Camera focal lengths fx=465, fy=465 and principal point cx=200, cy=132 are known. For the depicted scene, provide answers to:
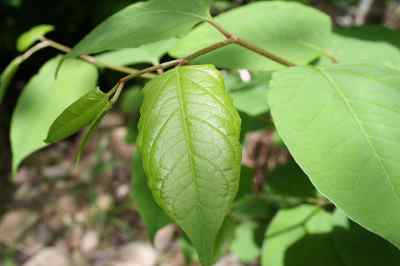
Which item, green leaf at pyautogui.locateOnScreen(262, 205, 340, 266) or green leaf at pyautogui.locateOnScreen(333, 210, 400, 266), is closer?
green leaf at pyautogui.locateOnScreen(333, 210, 400, 266)

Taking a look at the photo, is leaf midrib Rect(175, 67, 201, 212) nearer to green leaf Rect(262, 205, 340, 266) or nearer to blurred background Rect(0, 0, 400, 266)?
green leaf Rect(262, 205, 340, 266)

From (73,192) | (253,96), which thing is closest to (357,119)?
(253,96)

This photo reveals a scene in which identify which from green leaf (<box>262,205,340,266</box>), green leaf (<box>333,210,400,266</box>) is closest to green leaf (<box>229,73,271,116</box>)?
green leaf (<box>262,205,340,266</box>)

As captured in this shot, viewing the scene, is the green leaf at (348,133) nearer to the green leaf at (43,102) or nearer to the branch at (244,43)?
the branch at (244,43)

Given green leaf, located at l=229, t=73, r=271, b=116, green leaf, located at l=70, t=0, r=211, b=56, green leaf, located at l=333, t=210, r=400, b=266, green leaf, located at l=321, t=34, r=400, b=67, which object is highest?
green leaf, located at l=70, t=0, r=211, b=56

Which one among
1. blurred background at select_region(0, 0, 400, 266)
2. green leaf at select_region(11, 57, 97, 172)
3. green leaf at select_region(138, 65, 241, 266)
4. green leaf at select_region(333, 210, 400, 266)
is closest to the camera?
green leaf at select_region(138, 65, 241, 266)

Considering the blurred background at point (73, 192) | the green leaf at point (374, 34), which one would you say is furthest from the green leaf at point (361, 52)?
the blurred background at point (73, 192)

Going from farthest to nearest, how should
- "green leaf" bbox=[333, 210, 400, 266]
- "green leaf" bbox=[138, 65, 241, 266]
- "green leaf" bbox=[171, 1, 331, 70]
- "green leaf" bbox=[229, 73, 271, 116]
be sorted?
"green leaf" bbox=[229, 73, 271, 116]
"green leaf" bbox=[171, 1, 331, 70]
"green leaf" bbox=[333, 210, 400, 266]
"green leaf" bbox=[138, 65, 241, 266]

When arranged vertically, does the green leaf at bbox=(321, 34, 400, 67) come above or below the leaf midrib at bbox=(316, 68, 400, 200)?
below
